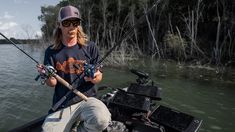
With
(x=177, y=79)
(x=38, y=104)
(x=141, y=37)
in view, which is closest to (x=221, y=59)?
(x=177, y=79)

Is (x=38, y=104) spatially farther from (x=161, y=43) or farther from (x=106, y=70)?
(x=161, y=43)

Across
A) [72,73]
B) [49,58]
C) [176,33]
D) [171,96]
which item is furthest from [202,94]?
[176,33]

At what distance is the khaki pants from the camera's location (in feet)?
12.2

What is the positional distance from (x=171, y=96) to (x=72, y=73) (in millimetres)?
7613

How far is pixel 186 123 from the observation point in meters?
4.71

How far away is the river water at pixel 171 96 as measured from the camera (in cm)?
850

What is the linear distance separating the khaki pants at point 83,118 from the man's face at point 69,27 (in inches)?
32.6

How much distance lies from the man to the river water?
4.05 m

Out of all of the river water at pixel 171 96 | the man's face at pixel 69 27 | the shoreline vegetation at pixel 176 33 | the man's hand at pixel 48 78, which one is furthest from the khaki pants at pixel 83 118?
the shoreline vegetation at pixel 176 33

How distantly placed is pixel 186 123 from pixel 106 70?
11.9 metres

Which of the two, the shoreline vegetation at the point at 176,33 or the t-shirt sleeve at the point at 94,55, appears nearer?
the t-shirt sleeve at the point at 94,55

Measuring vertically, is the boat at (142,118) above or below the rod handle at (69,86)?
below

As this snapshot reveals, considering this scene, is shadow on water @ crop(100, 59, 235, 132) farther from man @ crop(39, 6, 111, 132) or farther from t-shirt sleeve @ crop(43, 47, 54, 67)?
t-shirt sleeve @ crop(43, 47, 54, 67)

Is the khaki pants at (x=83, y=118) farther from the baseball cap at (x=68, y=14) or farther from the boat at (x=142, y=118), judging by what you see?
the baseball cap at (x=68, y=14)
